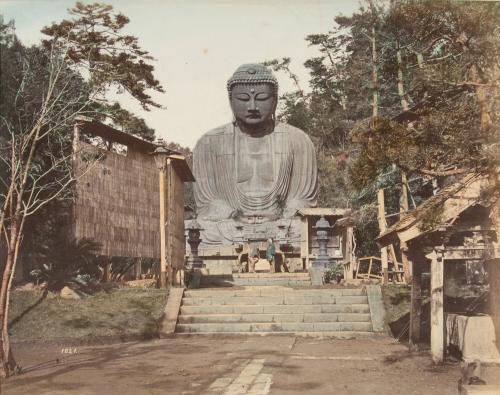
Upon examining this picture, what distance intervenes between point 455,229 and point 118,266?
14190mm

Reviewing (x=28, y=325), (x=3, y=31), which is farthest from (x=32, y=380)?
(x=3, y=31)

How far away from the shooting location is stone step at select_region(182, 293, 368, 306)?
14695 mm

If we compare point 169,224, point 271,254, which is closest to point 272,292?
point 169,224

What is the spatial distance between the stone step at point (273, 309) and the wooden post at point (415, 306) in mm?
3225

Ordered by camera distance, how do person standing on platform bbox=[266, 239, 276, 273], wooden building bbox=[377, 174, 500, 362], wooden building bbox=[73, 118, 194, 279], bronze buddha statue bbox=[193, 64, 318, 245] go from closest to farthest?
wooden building bbox=[377, 174, 500, 362] < wooden building bbox=[73, 118, 194, 279] < person standing on platform bbox=[266, 239, 276, 273] < bronze buddha statue bbox=[193, 64, 318, 245]

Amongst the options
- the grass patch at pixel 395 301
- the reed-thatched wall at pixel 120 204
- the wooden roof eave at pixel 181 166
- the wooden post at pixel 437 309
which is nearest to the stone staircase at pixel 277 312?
the grass patch at pixel 395 301

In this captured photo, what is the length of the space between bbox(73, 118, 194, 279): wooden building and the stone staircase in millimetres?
1847

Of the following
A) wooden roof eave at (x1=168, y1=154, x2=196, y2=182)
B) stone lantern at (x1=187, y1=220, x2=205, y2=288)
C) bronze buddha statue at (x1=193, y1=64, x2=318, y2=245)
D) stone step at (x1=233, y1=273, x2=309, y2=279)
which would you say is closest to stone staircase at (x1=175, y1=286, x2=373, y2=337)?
wooden roof eave at (x1=168, y1=154, x2=196, y2=182)

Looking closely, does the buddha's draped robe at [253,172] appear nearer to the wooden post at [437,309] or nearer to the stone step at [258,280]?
the stone step at [258,280]

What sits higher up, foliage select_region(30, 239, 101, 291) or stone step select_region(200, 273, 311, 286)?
foliage select_region(30, 239, 101, 291)

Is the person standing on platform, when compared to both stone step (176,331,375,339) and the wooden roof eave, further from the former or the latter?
stone step (176,331,375,339)

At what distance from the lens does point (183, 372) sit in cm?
873

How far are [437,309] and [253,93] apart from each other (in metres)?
21.2

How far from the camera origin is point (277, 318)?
1410 centimetres
